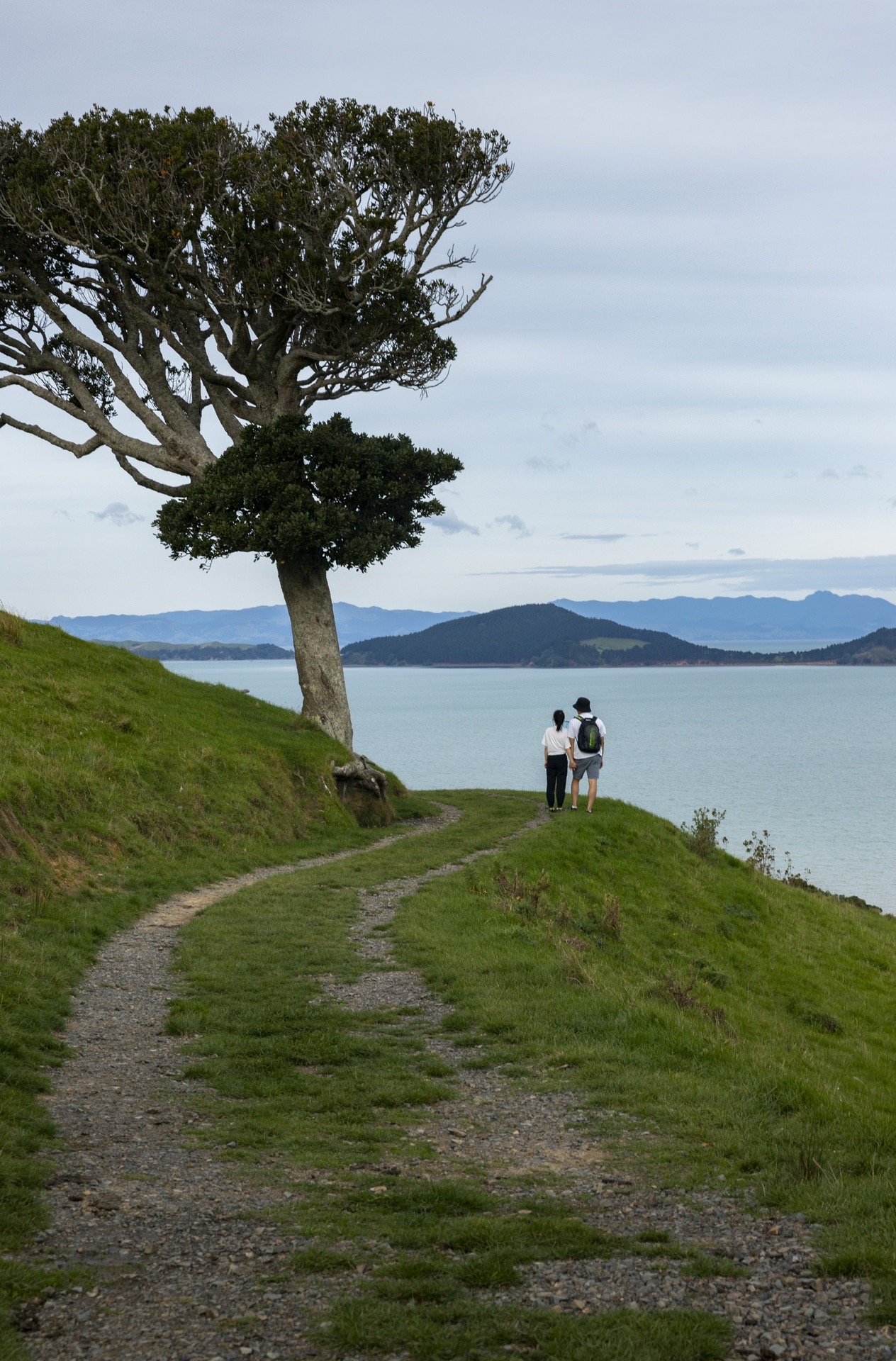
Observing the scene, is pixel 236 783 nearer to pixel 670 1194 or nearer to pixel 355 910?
pixel 355 910

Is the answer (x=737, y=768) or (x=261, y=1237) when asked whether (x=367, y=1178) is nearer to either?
(x=261, y=1237)

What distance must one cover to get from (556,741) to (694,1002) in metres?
12.8

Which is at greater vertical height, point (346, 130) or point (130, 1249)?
point (346, 130)

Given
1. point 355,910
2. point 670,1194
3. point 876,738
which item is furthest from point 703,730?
point 670,1194

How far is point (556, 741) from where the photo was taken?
29375 millimetres

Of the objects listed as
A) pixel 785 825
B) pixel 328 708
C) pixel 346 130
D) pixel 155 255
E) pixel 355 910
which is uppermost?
pixel 346 130

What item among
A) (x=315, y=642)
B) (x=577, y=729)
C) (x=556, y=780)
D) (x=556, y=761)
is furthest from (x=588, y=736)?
(x=315, y=642)

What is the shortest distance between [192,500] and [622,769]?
6814 cm

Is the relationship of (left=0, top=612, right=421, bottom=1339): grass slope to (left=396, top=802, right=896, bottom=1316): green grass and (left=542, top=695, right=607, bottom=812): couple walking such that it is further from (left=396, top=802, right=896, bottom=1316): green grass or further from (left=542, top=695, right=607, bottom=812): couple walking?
(left=542, top=695, right=607, bottom=812): couple walking

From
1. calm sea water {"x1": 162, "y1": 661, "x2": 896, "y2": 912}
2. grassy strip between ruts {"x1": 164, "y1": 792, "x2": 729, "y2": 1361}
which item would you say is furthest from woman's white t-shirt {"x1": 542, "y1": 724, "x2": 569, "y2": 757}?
calm sea water {"x1": 162, "y1": 661, "x2": 896, "y2": 912}

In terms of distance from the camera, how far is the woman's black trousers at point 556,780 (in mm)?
30484

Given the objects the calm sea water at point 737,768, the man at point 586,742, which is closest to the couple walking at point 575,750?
the man at point 586,742

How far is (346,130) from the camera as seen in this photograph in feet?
106

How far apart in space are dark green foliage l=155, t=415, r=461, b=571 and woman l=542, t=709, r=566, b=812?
8.46m
